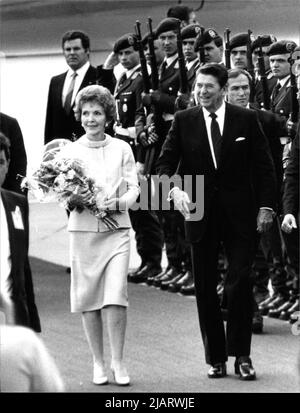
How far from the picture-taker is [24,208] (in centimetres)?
636

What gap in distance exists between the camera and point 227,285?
8.38 metres

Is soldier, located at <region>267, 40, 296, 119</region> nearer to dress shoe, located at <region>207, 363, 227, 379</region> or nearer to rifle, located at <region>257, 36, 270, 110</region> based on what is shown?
rifle, located at <region>257, 36, 270, 110</region>

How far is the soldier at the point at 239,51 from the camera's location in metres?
11.4

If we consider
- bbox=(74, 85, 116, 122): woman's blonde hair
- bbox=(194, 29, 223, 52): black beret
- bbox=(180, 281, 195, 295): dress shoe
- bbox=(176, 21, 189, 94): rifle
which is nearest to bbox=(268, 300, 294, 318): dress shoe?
bbox=(180, 281, 195, 295): dress shoe

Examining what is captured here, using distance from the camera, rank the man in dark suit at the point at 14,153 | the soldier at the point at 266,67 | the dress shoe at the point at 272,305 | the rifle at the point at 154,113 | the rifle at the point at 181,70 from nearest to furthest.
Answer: the man in dark suit at the point at 14,153
the dress shoe at the point at 272,305
the soldier at the point at 266,67
the rifle at the point at 181,70
the rifle at the point at 154,113

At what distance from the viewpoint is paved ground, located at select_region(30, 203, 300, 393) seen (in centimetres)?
814

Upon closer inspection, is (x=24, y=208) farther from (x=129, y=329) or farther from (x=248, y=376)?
(x=129, y=329)

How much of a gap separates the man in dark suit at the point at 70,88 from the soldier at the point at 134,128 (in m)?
0.27

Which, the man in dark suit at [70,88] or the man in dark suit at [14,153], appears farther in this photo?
the man in dark suit at [70,88]

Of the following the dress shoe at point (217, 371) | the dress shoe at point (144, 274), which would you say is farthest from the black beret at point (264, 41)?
the dress shoe at point (217, 371)

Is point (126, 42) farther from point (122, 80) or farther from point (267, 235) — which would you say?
point (267, 235)

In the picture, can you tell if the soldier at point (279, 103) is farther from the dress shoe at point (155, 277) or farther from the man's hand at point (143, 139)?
the dress shoe at point (155, 277)

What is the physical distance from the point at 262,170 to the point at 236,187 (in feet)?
0.57
